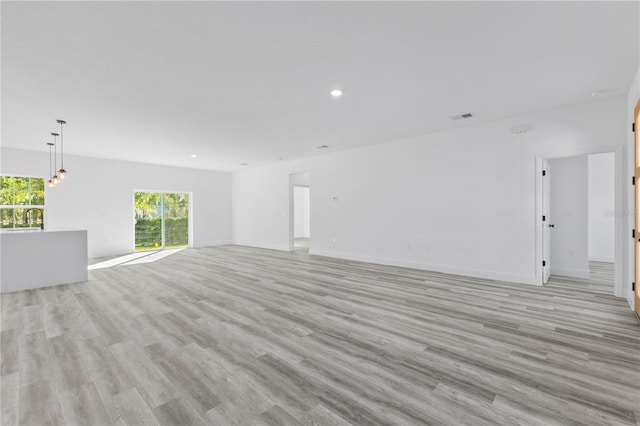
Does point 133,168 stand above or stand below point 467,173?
above

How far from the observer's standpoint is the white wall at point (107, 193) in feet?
24.0

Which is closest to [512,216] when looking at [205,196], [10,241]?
[10,241]

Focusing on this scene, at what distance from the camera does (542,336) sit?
281 centimetres

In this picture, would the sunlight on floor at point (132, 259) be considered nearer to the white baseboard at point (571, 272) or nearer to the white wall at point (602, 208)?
the white baseboard at point (571, 272)

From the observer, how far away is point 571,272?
17.4 feet

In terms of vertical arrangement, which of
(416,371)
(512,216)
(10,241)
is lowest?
(416,371)

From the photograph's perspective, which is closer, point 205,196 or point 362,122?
point 362,122

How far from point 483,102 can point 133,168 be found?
972cm

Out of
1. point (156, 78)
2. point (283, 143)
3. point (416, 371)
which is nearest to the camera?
point (416, 371)

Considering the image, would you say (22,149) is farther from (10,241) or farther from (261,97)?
(261,97)

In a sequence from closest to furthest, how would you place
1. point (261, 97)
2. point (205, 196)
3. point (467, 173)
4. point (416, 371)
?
1. point (416, 371)
2. point (261, 97)
3. point (467, 173)
4. point (205, 196)

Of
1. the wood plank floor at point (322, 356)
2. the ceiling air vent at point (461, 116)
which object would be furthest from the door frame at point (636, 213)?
the ceiling air vent at point (461, 116)

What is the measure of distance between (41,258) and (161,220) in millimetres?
4976

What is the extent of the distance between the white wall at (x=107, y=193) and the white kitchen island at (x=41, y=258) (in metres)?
2.99
